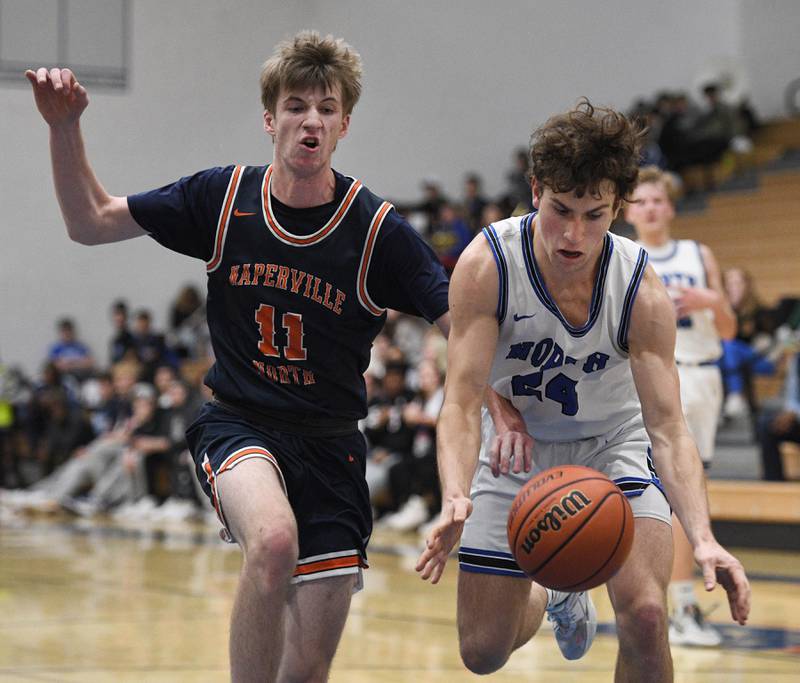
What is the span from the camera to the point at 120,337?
1862 cm

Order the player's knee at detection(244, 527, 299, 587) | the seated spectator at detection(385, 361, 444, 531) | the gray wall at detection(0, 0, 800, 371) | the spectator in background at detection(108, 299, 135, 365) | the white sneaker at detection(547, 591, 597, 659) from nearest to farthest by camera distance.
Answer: the player's knee at detection(244, 527, 299, 587) → the white sneaker at detection(547, 591, 597, 659) → the seated spectator at detection(385, 361, 444, 531) → the spectator in background at detection(108, 299, 135, 365) → the gray wall at detection(0, 0, 800, 371)

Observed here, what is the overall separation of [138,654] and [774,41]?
17054 mm

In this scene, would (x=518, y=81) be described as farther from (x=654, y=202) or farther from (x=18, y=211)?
(x=654, y=202)

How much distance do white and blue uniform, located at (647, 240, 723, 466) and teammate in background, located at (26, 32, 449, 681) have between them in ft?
9.30

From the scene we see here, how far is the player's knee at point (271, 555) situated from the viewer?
3482 mm

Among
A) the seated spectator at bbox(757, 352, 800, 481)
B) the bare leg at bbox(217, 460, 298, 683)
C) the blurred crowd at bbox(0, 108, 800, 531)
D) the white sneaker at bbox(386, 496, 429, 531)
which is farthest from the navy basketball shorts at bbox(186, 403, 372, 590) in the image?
the white sneaker at bbox(386, 496, 429, 531)

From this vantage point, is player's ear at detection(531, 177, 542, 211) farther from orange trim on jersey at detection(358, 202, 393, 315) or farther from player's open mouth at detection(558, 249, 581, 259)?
orange trim on jersey at detection(358, 202, 393, 315)

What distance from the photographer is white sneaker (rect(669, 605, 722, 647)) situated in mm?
6234

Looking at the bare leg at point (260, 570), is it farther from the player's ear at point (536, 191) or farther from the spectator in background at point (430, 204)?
the spectator in background at point (430, 204)

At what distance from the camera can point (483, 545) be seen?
4.20 meters

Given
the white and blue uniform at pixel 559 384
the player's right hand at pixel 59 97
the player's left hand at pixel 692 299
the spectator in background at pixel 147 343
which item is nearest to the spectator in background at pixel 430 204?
the spectator in background at pixel 147 343

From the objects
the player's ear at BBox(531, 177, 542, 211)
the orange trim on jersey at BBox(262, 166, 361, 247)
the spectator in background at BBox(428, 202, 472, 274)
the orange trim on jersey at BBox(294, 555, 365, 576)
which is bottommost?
the orange trim on jersey at BBox(294, 555, 365, 576)

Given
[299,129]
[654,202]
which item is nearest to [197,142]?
[654,202]

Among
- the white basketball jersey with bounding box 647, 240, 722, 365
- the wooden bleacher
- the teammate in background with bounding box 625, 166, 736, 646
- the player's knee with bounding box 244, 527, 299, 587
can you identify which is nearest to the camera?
the player's knee with bounding box 244, 527, 299, 587
